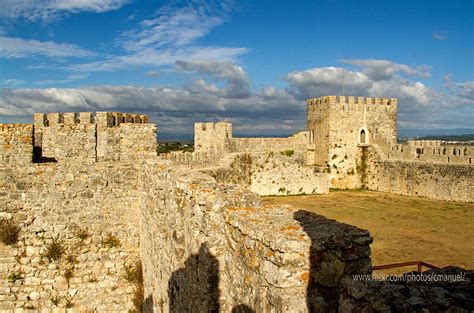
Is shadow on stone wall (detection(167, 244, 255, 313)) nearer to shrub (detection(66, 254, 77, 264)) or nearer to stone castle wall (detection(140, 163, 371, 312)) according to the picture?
stone castle wall (detection(140, 163, 371, 312))

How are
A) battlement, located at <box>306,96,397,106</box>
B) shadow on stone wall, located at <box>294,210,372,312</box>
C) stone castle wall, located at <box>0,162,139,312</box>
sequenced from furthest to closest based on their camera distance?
battlement, located at <box>306,96,397,106</box>, stone castle wall, located at <box>0,162,139,312</box>, shadow on stone wall, located at <box>294,210,372,312</box>

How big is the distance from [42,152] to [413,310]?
30.9 feet

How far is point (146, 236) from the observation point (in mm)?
8062

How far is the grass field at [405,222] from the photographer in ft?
43.2

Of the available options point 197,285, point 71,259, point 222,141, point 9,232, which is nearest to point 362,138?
point 222,141

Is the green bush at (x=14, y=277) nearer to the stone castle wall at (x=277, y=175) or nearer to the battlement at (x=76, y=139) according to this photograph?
the battlement at (x=76, y=139)

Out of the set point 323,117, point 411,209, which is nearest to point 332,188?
point 323,117

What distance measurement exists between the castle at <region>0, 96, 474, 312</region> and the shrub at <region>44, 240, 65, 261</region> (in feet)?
0.06

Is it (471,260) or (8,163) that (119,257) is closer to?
(8,163)

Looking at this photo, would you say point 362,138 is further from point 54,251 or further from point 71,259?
point 54,251

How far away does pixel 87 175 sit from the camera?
8.66 meters

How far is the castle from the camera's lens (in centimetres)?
294

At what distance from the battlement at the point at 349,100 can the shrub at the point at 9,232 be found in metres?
24.5

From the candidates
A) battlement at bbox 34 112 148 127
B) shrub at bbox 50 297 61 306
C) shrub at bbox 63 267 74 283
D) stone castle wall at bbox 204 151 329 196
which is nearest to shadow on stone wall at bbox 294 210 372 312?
shrub at bbox 63 267 74 283
